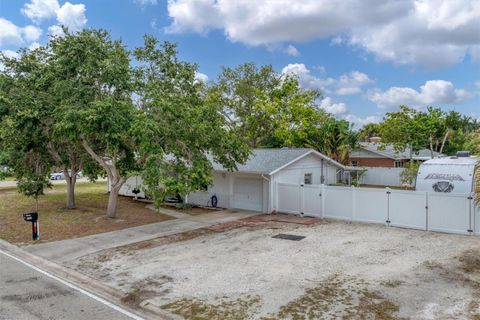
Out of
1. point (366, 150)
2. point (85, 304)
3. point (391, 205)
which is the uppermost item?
point (366, 150)

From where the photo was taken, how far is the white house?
2029cm

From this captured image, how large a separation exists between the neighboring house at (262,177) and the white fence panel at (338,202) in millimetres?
2987

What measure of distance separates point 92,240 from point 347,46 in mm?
20264

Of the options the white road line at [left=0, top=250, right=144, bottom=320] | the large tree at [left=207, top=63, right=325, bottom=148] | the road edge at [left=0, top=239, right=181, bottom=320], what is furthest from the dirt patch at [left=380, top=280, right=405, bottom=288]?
the large tree at [left=207, top=63, right=325, bottom=148]

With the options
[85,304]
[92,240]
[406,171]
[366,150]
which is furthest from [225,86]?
[85,304]

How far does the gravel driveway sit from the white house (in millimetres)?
5326

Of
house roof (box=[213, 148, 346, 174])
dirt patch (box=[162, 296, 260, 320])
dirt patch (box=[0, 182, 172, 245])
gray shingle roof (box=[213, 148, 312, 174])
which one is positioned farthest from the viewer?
gray shingle roof (box=[213, 148, 312, 174])

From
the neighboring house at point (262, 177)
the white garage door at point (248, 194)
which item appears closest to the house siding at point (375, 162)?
the neighboring house at point (262, 177)

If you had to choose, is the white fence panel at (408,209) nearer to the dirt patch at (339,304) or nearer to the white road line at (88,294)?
the dirt patch at (339,304)

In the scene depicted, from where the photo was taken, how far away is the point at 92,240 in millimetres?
14648

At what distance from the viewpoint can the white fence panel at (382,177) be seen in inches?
1361

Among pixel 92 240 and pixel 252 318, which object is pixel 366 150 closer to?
pixel 92 240

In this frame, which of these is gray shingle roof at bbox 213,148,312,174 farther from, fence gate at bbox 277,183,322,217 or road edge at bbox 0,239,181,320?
road edge at bbox 0,239,181,320

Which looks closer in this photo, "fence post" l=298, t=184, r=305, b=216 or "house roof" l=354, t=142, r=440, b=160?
"fence post" l=298, t=184, r=305, b=216
